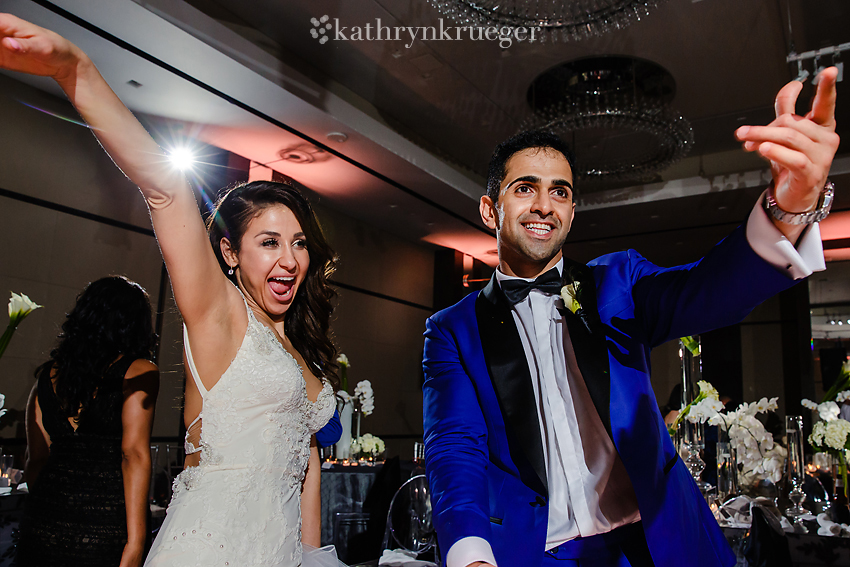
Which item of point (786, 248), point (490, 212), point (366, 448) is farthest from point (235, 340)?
point (366, 448)

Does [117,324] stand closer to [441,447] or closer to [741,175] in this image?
[441,447]

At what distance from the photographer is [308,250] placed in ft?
5.66

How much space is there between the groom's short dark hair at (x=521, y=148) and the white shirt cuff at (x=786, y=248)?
63 centimetres

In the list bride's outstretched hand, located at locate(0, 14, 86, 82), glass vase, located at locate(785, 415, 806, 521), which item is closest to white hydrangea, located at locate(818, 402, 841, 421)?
glass vase, located at locate(785, 415, 806, 521)

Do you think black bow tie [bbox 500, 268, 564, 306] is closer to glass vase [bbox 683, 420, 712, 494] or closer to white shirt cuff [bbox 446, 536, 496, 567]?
white shirt cuff [bbox 446, 536, 496, 567]

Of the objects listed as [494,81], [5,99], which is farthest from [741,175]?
[5,99]

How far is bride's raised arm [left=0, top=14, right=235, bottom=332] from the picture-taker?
34.7 inches

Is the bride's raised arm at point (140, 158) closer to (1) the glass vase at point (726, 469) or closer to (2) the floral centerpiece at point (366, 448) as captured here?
(1) the glass vase at point (726, 469)

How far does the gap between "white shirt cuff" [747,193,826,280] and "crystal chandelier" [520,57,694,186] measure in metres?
4.17

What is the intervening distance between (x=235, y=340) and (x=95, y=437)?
1.30 metres

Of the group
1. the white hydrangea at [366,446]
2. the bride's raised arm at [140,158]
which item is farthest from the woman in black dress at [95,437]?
the white hydrangea at [366,446]

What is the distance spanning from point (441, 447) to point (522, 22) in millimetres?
3104

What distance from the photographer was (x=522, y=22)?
366 centimetres

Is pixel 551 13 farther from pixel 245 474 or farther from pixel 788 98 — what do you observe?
pixel 245 474
